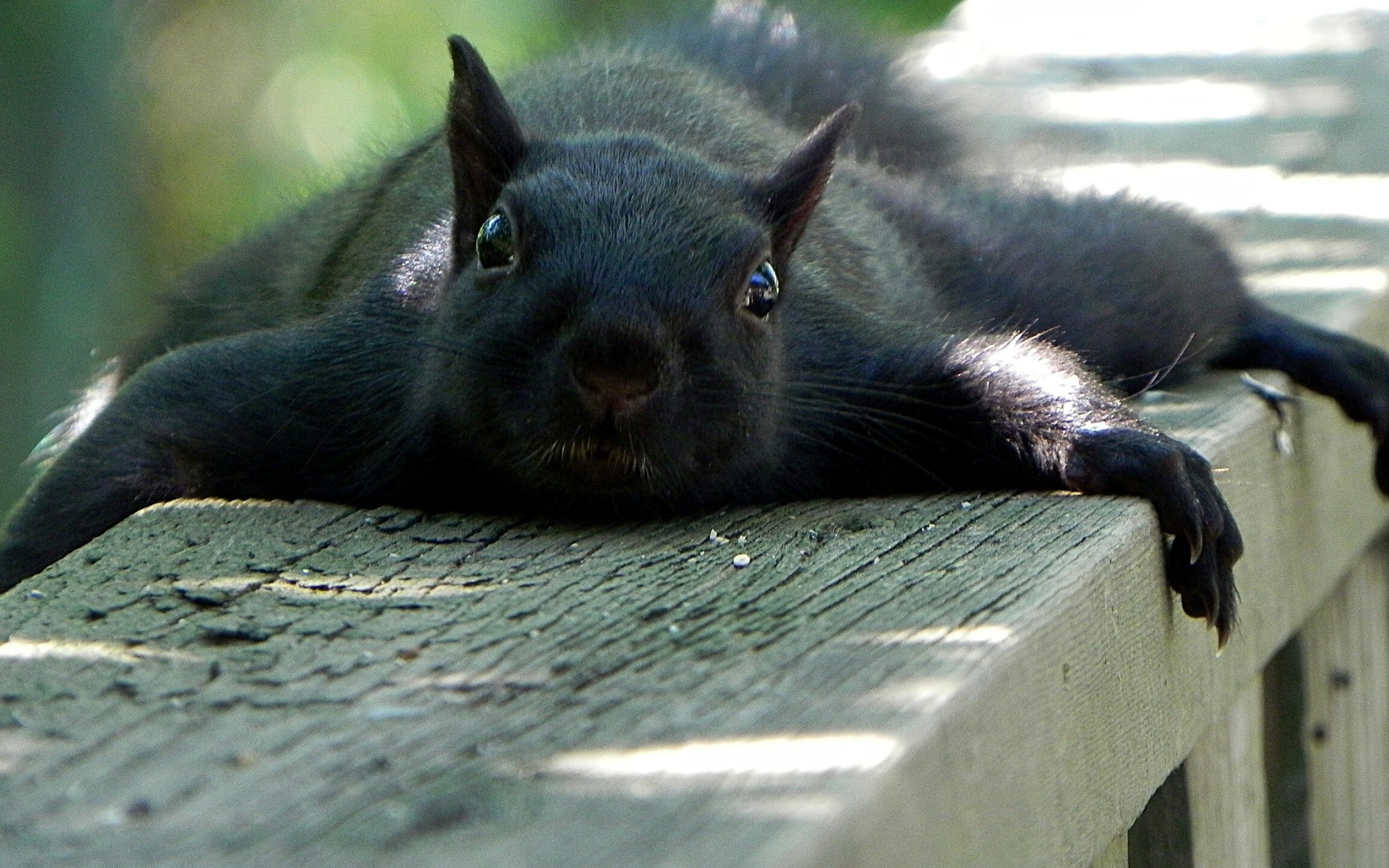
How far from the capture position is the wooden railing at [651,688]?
5.17ft

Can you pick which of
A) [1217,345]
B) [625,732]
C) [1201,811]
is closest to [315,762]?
[625,732]

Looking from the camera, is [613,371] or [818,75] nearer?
[613,371]

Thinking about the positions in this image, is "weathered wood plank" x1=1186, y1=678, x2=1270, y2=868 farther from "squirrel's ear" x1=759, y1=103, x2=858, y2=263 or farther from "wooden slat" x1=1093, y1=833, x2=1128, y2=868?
"squirrel's ear" x1=759, y1=103, x2=858, y2=263

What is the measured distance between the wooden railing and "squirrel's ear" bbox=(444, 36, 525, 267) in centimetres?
83

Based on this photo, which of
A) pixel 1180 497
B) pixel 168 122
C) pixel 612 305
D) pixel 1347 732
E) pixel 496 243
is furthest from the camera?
pixel 168 122

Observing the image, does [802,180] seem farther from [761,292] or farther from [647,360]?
[647,360]

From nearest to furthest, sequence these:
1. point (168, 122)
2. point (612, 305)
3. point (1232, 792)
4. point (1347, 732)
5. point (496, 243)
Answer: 1. point (612, 305)
2. point (1232, 792)
3. point (496, 243)
4. point (1347, 732)
5. point (168, 122)

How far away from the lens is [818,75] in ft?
20.6

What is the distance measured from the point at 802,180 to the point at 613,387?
0.94 metres

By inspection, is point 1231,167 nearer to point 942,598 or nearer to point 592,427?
point 592,427

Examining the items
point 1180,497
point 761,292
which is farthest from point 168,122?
point 1180,497

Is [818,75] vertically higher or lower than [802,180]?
higher

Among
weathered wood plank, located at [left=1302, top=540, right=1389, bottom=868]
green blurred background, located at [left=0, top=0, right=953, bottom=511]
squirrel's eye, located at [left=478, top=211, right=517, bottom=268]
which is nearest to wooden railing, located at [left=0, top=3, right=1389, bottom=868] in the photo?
squirrel's eye, located at [left=478, top=211, right=517, bottom=268]

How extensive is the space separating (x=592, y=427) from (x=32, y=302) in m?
6.22
